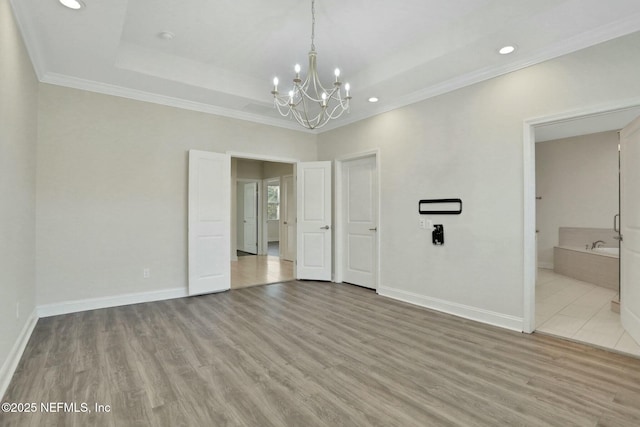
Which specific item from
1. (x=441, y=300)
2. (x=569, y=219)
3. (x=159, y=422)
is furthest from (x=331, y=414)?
(x=569, y=219)

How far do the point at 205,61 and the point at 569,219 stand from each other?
284 inches

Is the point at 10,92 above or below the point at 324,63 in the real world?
below

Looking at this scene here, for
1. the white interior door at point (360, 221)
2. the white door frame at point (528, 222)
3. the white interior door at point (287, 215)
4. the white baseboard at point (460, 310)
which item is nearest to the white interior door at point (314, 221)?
the white interior door at point (360, 221)

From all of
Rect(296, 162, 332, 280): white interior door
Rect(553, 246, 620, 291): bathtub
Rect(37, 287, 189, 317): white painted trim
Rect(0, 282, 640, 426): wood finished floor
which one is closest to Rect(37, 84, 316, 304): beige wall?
Rect(37, 287, 189, 317): white painted trim

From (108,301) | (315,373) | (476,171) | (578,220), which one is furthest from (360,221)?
(578,220)

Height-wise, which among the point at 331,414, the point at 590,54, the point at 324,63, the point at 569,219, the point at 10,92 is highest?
the point at 324,63

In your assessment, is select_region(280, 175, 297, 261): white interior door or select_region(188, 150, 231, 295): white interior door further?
select_region(280, 175, 297, 261): white interior door

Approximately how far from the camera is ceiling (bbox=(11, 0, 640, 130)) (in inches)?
103

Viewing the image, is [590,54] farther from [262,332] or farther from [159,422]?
[159,422]

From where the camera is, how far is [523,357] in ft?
8.57

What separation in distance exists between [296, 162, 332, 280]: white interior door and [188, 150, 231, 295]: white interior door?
130cm

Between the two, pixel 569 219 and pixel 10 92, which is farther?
pixel 569 219

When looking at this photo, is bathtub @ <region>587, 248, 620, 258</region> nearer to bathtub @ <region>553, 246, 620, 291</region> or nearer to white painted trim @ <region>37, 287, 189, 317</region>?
bathtub @ <region>553, 246, 620, 291</region>

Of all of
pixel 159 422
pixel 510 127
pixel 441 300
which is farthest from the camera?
pixel 441 300
